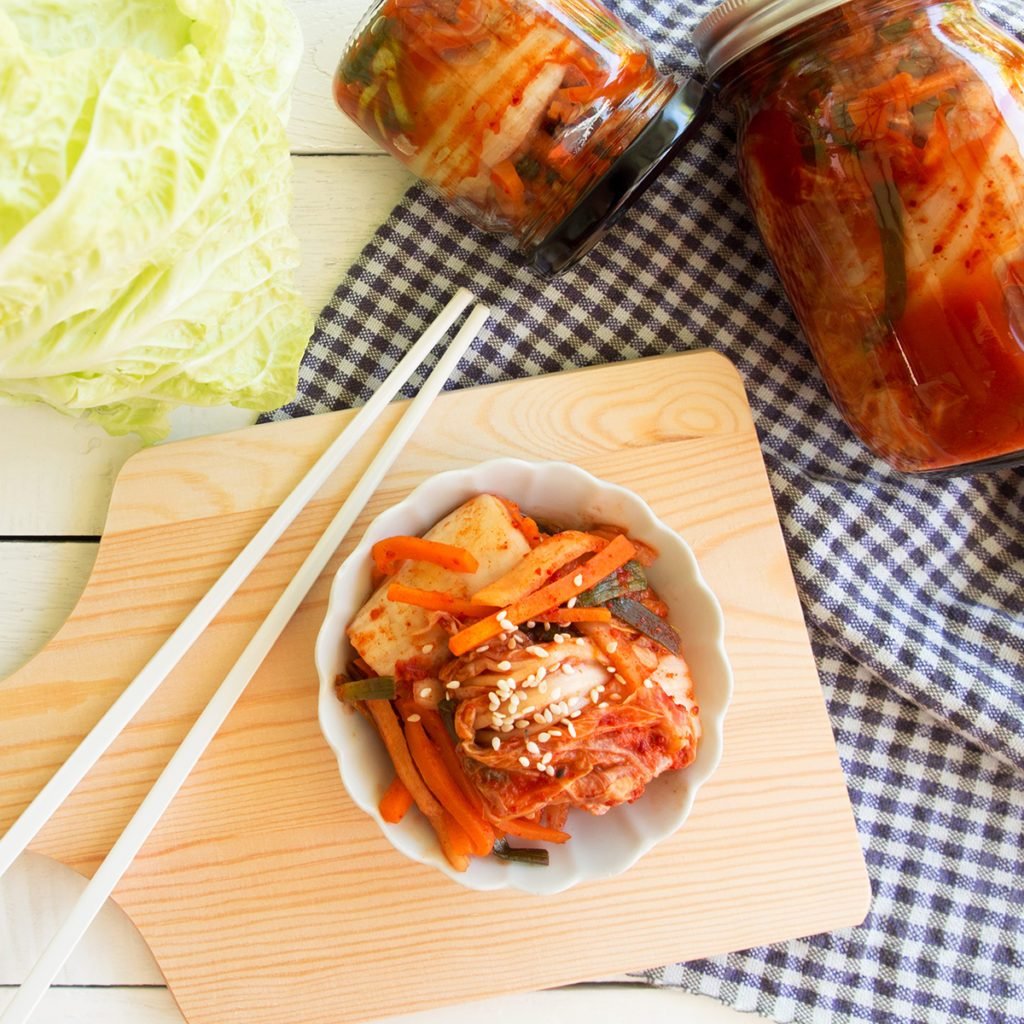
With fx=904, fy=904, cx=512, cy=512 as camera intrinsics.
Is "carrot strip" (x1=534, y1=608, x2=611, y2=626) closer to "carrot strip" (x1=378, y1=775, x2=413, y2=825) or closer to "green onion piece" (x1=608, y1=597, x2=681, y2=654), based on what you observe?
"green onion piece" (x1=608, y1=597, x2=681, y2=654)

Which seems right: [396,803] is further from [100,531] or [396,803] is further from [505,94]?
[505,94]

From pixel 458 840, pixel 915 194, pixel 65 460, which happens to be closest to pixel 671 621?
pixel 458 840

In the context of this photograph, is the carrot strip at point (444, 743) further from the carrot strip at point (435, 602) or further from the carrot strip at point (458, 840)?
the carrot strip at point (435, 602)

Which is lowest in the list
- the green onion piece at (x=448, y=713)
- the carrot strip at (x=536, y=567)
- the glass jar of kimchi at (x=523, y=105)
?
the green onion piece at (x=448, y=713)

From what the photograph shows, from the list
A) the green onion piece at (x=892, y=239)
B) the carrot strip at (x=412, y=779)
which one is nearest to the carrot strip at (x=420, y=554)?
the carrot strip at (x=412, y=779)

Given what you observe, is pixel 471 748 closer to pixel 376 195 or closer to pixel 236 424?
pixel 236 424
